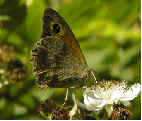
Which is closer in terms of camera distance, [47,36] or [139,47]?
[47,36]

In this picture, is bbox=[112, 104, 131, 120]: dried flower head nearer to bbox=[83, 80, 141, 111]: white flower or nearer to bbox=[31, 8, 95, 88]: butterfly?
bbox=[83, 80, 141, 111]: white flower

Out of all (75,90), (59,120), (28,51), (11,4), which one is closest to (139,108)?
(75,90)

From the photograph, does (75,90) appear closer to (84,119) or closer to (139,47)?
(84,119)

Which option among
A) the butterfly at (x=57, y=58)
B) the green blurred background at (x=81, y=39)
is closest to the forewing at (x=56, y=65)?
the butterfly at (x=57, y=58)

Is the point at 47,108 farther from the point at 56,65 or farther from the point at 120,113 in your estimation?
the point at 120,113

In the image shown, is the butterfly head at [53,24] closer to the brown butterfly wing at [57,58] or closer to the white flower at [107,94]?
the brown butterfly wing at [57,58]

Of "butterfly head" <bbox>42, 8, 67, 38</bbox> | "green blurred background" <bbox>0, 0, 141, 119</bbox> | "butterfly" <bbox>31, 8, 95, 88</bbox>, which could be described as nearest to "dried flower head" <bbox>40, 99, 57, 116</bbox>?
"butterfly" <bbox>31, 8, 95, 88</bbox>
